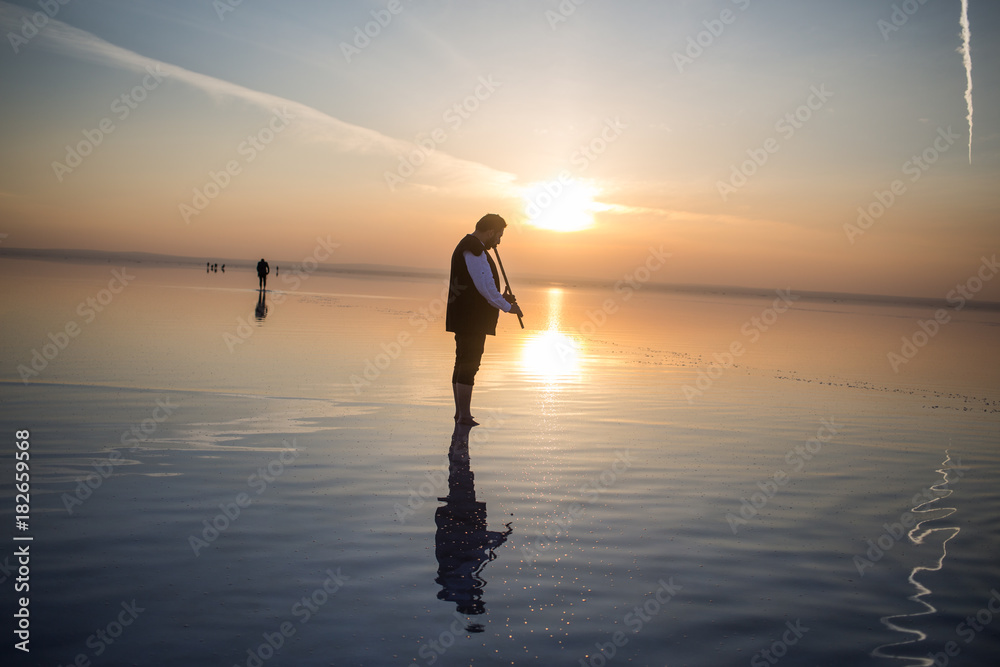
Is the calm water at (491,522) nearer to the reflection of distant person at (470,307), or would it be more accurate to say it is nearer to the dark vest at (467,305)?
the reflection of distant person at (470,307)

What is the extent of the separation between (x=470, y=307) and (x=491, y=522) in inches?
147

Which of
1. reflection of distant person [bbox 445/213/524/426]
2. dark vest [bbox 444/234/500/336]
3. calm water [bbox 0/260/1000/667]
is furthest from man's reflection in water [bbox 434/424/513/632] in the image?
dark vest [bbox 444/234/500/336]

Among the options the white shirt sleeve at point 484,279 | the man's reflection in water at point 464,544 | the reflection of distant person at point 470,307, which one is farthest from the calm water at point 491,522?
the white shirt sleeve at point 484,279

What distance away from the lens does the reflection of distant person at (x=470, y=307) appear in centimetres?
811

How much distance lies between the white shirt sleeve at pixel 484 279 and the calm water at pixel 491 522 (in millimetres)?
1580

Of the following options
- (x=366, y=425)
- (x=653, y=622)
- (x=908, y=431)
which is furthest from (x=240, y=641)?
(x=908, y=431)

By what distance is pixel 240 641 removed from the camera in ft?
10.4

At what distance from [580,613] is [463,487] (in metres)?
2.32

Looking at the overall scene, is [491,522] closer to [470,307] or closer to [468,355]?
[468,355]

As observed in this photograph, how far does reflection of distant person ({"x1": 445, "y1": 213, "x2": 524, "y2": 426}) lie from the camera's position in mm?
8109

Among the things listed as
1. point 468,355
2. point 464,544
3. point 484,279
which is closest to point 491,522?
point 464,544

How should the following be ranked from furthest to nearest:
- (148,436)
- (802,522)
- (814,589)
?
(148,436) → (802,522) → (814,589)

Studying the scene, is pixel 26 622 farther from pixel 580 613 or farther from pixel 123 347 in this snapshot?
pixel 123 347

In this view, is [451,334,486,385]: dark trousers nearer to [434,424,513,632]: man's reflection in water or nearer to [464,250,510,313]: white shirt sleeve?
[464,250,510,313]: white shirt sleeve
